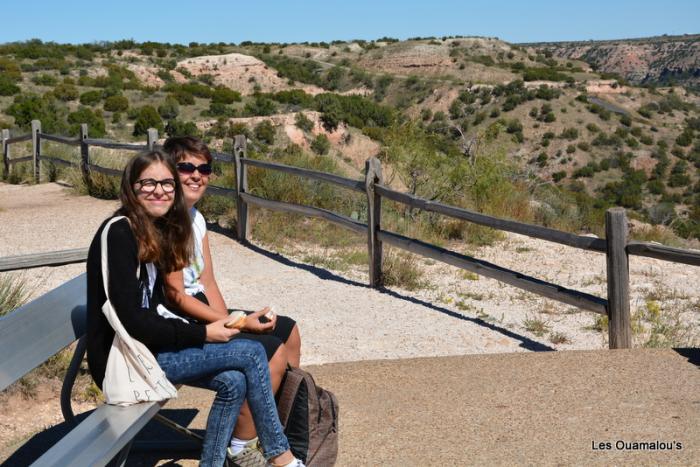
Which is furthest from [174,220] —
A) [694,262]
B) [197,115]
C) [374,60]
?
[374,60]

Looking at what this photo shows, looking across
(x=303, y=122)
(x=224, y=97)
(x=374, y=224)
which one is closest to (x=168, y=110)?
(x=224, y=97)

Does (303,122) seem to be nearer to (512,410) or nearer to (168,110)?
(168,110)

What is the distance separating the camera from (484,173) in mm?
12211

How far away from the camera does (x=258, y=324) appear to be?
10.9 feet

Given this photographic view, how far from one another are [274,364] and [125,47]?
58.1 metres

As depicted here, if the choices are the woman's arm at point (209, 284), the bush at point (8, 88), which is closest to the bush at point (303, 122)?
the bush at point (8, 88)

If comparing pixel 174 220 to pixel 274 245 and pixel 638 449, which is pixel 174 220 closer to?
pixel 638 449

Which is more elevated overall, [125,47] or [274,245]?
[125,47]

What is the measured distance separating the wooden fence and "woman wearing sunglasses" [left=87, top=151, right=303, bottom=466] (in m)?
1.42

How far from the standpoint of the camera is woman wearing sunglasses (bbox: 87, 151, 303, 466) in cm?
297

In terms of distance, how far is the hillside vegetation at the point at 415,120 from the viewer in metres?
12.6

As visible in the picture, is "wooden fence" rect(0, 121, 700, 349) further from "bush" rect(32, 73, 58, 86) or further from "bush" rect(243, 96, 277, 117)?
"bush" rect(32, 73, 58, 86)

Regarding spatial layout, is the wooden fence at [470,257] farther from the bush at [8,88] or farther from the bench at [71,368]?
the bush at [8,88]

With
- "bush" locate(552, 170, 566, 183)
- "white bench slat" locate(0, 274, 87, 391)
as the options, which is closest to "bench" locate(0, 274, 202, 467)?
"white bench slat" locate(0, 274, 87, 391)
